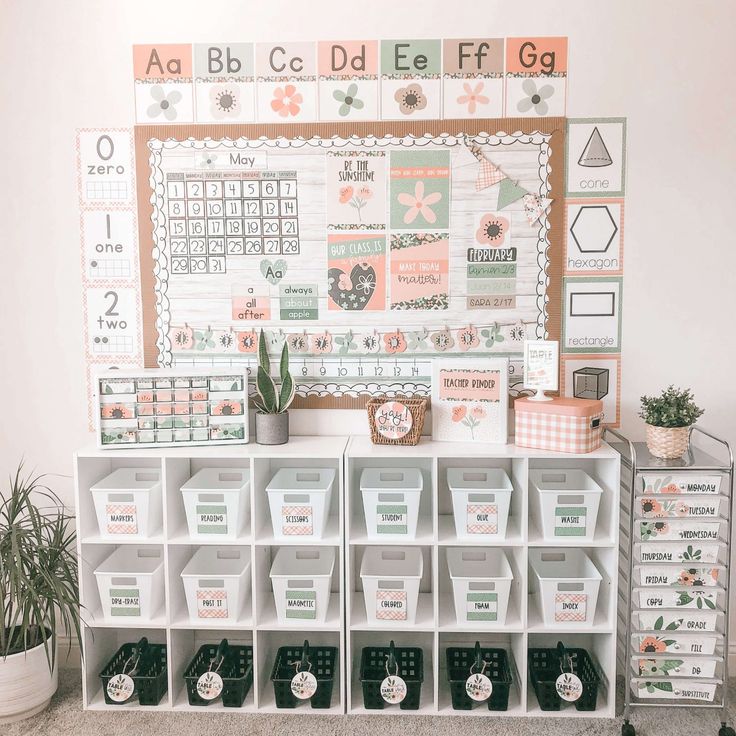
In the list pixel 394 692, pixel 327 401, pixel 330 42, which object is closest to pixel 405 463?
pixel 327 401

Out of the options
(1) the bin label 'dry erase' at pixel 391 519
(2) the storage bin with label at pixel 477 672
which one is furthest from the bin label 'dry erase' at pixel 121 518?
(2) the storage bin with label at pixel 477 672

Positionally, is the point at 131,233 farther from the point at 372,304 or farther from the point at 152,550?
the point at 152,550

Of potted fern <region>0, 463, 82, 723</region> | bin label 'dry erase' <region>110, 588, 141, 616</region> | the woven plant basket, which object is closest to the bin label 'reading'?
the woven plant basket

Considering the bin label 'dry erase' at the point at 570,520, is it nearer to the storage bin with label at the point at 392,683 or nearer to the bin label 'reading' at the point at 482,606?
the bin label 'reading' at the point at 482,606

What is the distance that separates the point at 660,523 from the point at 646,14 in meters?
1.86

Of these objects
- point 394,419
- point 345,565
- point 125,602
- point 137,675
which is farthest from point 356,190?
point 137,675

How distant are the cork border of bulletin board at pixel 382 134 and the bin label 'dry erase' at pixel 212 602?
893 millimetres

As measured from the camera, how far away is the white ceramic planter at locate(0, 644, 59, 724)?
2488mm

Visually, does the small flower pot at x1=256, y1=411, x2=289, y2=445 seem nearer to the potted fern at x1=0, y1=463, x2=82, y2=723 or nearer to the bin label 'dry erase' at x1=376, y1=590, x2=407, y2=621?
the bin label 'dry erase' at x1=376, y1=590, x2=407, y2=621

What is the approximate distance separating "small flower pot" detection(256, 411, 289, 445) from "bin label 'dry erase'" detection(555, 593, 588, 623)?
1146 millimetres

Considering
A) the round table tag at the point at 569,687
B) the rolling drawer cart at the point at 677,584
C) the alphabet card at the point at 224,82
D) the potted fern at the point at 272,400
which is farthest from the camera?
the alphabet card at the point at 224,82

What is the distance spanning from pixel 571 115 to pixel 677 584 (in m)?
1.75

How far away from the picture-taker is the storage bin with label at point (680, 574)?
2430 millimetres

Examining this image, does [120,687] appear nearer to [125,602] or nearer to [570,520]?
[125,602]
